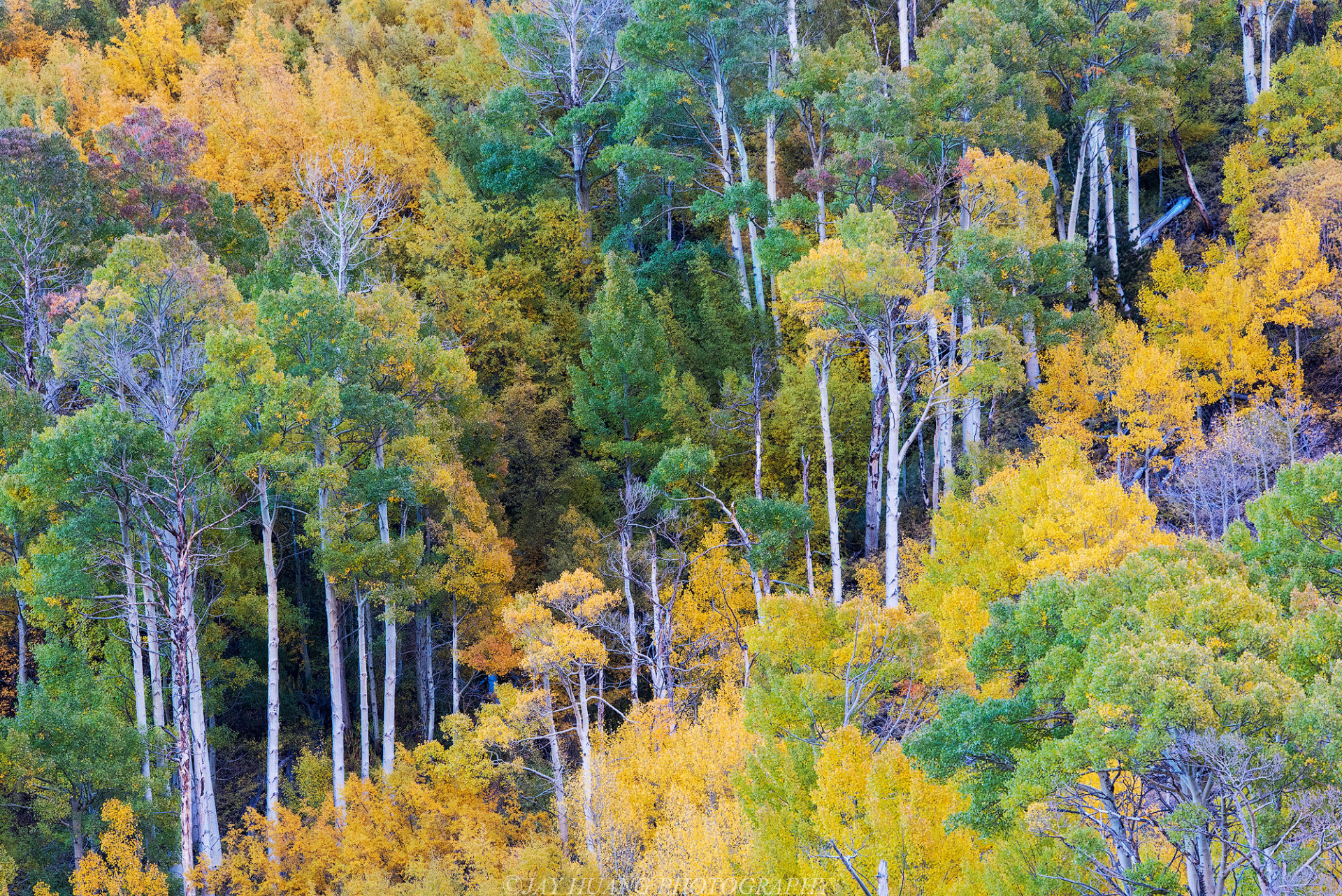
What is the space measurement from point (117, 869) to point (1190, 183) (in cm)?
3281

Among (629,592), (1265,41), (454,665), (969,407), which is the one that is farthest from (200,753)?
(1265,41)

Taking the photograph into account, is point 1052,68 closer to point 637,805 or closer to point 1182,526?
point 1182,526

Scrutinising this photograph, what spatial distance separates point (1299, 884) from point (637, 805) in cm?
1430

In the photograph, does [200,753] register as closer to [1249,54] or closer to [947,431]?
[947,431]

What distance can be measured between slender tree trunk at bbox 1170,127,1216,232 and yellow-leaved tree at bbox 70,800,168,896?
105ft

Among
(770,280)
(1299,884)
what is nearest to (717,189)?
(770,280)

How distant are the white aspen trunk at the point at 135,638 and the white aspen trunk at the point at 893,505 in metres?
14.0

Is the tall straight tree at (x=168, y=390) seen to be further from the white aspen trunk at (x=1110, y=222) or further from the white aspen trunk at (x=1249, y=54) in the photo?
the white aspen trunk at (x=1249, y=54)

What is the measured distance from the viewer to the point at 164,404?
67.8ft

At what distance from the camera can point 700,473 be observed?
26531 mm

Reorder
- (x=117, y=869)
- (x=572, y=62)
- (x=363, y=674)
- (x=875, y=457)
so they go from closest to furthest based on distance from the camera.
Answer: (x=117, y=869)
(x=363, y=674)
(x=875, y=457)
(x=572, y=62)

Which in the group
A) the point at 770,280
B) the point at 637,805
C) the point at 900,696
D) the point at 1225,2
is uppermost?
the point at 1225,2

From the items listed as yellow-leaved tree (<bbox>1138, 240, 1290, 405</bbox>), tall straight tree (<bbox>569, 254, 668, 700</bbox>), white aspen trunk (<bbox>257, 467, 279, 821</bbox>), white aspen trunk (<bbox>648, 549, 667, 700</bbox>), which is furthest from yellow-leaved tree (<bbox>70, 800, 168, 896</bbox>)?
yellow-leaved tree (<bbox>1138, 240, 1290, 405</bbox>)

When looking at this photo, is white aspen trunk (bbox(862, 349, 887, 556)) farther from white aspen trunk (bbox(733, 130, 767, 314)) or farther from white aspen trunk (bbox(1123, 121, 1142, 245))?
white aspen trunk (bbox(1123, 121, 1142, 245))
